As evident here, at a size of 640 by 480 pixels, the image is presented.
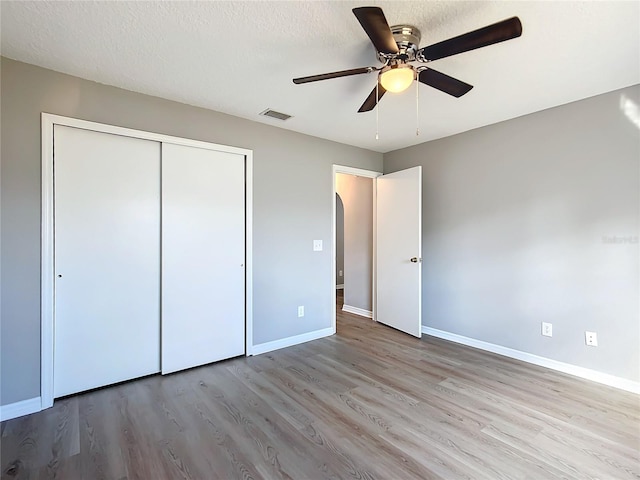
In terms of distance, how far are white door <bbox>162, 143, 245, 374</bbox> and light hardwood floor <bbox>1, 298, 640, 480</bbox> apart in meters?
0.27

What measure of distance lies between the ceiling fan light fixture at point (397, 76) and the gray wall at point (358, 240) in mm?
2855

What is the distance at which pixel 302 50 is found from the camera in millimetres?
2023

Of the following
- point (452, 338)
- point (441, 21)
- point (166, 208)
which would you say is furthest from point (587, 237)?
point (166, 208)

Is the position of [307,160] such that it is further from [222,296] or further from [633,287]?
[633,287]

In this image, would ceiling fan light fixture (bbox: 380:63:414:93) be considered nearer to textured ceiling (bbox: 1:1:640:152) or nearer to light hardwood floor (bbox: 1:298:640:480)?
textured ceiling (bbox: 1:1:640:152)

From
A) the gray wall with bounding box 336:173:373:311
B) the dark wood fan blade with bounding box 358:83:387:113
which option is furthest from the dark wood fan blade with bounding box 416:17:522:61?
the gray wall with bounding box 336:173:373:311

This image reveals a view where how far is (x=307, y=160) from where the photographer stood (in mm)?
3676

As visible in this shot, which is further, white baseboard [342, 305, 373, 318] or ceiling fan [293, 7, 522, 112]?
white baseboard [342, 305, 373, 318]

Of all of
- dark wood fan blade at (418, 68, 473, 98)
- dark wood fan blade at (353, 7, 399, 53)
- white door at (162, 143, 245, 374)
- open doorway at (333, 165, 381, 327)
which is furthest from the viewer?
open doorway at (333, 165, 381, 327)

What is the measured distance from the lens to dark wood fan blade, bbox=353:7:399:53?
135cm

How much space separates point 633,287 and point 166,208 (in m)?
3.84

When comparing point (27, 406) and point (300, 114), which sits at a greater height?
point (300, 114)

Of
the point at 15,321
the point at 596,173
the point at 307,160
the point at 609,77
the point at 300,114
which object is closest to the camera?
the point at 15,321

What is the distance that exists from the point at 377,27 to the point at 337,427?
226 cm
